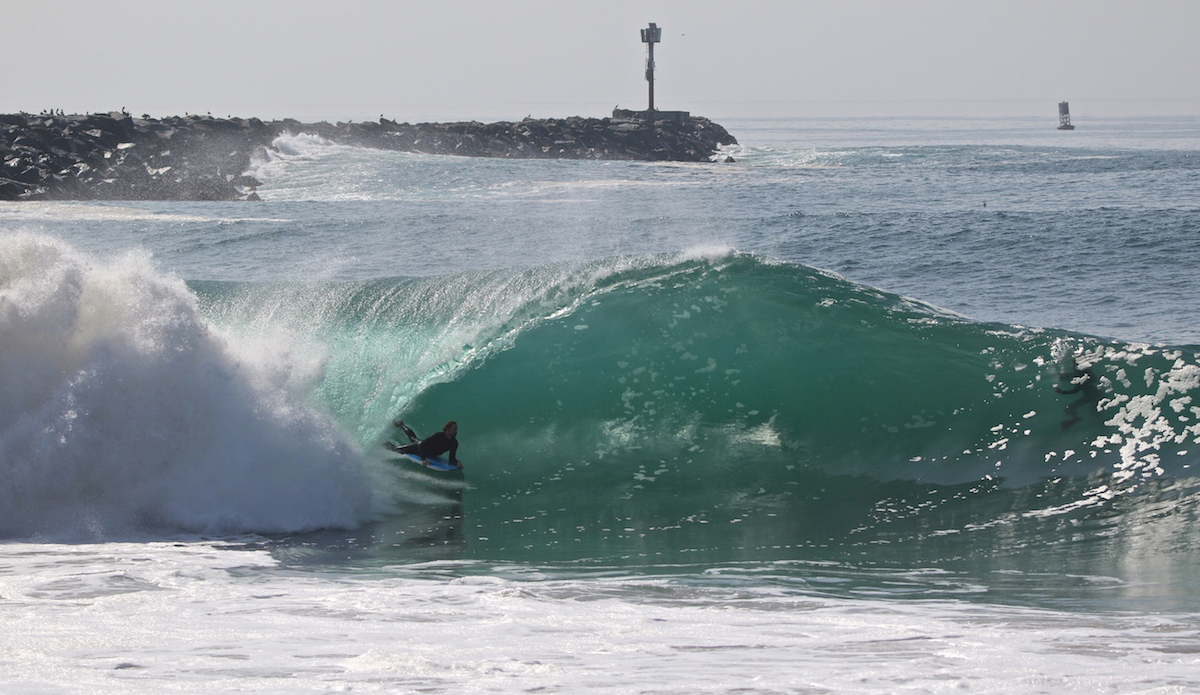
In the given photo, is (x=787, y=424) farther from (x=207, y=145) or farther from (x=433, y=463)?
(x=207, y=145)

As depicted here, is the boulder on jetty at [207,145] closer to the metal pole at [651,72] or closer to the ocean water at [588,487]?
the metal pole at [651,72]

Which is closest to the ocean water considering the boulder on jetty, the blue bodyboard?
the blue bodyboard

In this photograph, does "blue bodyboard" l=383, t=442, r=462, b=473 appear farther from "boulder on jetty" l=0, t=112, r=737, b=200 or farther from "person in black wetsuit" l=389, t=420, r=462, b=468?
"boulder on jetty" l=0, t=112, r=737, b=200

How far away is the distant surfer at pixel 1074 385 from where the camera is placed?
859 centimetres

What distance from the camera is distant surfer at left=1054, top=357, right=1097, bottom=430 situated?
8594 mm

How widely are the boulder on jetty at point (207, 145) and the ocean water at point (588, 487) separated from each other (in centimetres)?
2446

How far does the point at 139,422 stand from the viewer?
300 inches

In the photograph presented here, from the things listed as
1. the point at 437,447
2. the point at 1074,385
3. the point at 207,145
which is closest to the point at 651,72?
the point at 207,145

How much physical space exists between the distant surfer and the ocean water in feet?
0.10

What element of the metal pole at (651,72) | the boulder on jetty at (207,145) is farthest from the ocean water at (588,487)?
the metal pole at (651,72)

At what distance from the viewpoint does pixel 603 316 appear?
1081 centimetres

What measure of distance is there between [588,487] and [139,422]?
11.1 ft

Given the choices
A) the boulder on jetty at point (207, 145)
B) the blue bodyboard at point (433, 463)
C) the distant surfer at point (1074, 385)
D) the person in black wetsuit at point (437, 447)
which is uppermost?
the boulder on jetty at point (207, 145)

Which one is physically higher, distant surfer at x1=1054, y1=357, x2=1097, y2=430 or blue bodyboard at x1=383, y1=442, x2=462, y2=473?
distant surfer at x1=1054, y1=357, x2=1097, y2=430
